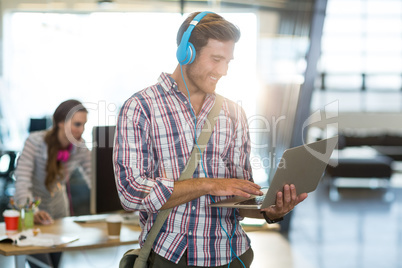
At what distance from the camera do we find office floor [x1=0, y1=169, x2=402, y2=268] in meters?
5.20

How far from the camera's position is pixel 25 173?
3.43 meters

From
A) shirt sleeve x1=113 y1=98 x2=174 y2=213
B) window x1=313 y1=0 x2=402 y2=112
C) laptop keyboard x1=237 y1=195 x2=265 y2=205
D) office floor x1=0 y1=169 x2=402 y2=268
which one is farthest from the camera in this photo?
window x1=313 y1=0 x2=402 y2=112

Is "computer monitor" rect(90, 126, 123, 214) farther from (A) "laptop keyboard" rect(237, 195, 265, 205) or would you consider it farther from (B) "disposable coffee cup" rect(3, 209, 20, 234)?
(A) "laptop keyboard" rect(237, 195, 265, 205)

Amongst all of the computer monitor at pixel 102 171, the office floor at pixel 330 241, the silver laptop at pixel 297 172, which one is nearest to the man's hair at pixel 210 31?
the silver laptop at pixel 297 172

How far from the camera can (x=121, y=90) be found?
6570mm

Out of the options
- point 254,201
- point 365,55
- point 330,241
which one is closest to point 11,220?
point 254,201

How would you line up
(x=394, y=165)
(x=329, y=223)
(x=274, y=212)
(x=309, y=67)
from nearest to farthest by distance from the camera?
(x=274, y=212) → (x=309, y=67) → (x=329, y=223) → (x=394, y=165)

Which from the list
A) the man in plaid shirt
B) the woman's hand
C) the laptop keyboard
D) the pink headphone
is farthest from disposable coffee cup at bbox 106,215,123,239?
the laptop keyboard

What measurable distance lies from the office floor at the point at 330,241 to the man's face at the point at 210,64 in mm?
3398

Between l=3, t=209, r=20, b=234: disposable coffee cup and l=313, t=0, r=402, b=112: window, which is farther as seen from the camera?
l=313, t=0, r=402, b=112: window

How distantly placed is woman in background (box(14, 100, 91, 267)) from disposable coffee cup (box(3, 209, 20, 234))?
367mm

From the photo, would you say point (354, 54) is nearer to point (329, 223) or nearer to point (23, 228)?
point (329, 223)

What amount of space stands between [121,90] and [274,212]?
4.86m

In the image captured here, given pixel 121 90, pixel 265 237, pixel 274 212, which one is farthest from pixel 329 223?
pixel 274 212
